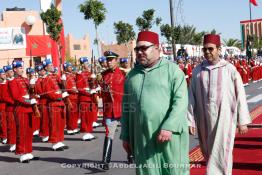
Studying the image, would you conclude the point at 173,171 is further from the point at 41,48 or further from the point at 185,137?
the point at 41,48

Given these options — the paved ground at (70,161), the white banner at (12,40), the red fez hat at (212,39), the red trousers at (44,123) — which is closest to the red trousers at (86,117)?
the paved ground at (70,161)

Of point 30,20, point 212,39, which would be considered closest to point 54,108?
point 212,39

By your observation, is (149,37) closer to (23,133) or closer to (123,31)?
(23,133)

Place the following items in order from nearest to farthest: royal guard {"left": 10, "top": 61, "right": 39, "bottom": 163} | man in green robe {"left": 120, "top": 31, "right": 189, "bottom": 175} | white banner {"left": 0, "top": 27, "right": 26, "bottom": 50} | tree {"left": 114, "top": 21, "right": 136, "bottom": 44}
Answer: man in green robe {"left": 120, "top": 31, "right": 189, "bottom": 175}
royal guard {"left": 10, "top": 61, "right": 39, "bottom": 163}
tree {"left": 114, "top": 21, "right": 136, "bottom": 44}
white banner {"left": 0, "top": 27, "right": 26, "bottom": 50}

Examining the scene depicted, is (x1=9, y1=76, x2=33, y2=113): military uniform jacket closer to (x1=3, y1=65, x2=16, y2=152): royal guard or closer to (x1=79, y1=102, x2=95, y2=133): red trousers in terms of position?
(x1=3, y1=65, x2=16, y2=152): royal guard

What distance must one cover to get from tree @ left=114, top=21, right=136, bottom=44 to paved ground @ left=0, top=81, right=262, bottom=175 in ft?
70.9

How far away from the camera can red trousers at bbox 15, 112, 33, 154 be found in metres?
9.05

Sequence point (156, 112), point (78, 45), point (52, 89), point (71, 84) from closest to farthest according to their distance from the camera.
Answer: point (156, 112), point (52, 89), point (71, 84), point (78, 45)

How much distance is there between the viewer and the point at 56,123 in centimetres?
1009

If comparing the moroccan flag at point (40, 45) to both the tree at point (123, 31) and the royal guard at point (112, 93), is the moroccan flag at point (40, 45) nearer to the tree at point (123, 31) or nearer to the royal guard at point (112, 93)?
the tree at point (123, 31)

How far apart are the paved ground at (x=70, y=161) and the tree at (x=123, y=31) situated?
21.6 m

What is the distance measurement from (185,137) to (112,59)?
12.0ft

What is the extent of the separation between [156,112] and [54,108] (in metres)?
6.06

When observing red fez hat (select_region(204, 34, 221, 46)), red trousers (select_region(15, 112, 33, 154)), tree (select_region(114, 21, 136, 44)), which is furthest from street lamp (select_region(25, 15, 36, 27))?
red fez hat (select_region(204, 34, 221, 46))
